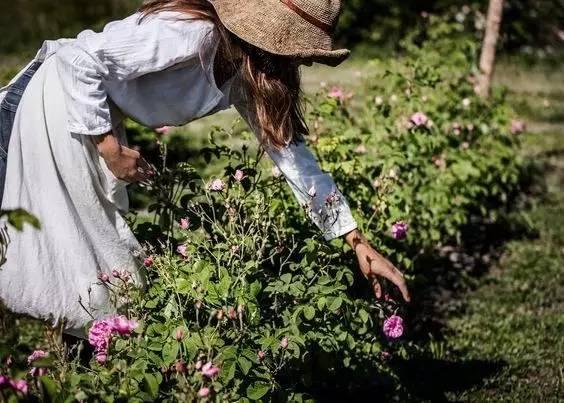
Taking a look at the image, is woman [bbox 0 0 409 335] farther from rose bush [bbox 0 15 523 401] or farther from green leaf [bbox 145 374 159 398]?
green leaf [bbox 145 374 159 398]

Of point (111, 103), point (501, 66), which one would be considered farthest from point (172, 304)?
point (501, 66)

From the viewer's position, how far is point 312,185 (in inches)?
112

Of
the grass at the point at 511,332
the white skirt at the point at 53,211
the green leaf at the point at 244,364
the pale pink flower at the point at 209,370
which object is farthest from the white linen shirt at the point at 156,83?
the grass at the point at 511,332

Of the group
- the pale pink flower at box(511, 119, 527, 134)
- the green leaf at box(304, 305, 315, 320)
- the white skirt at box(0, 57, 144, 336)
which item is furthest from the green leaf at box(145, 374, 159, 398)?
the pale pink flower at box(511, 119, 527, 134)

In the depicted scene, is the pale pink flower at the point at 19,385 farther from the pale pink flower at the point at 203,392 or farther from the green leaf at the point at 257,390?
the green leaf at the point at 257,390

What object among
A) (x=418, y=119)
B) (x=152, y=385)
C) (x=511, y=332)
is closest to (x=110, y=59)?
(x=152, y=385)

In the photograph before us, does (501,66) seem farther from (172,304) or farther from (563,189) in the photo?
(172,304)

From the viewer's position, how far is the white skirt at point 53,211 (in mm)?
2559

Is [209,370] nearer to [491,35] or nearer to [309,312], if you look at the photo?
[309,312]

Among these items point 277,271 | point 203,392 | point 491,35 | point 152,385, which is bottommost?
point 491,35

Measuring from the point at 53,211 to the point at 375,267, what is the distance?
2.99 feet

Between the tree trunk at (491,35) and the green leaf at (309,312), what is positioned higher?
the green leaf at (309,312)

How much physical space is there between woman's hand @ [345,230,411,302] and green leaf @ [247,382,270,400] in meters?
0.50

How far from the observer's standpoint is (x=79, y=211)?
8.63ft
